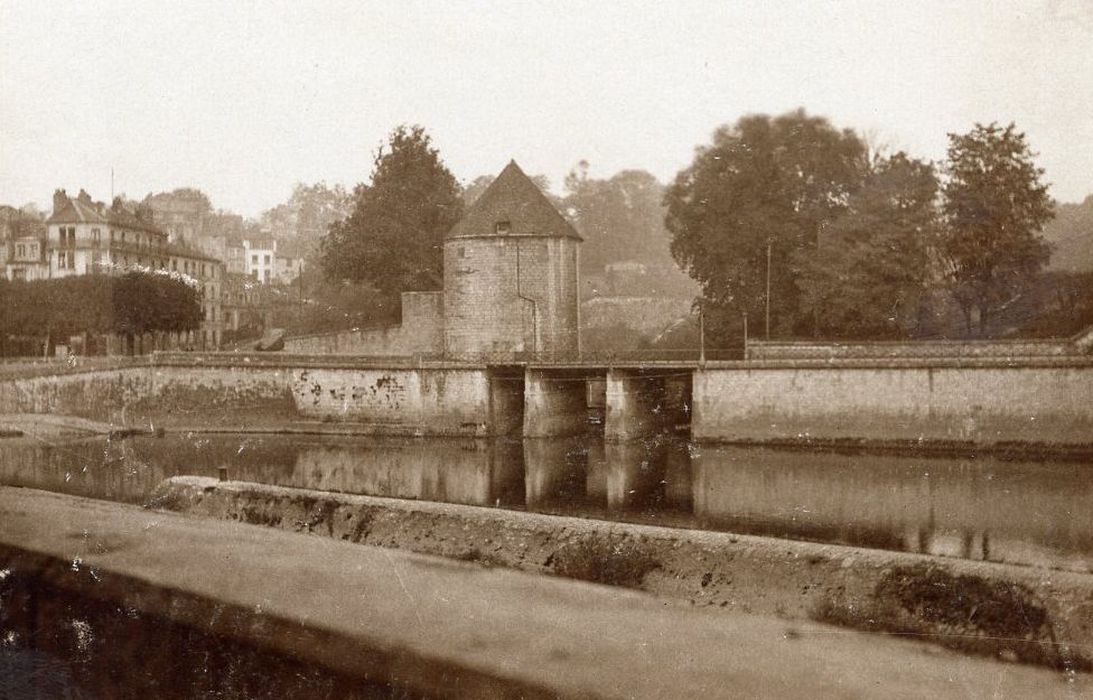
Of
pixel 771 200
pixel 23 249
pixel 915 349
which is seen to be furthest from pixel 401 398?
pixel 23 249

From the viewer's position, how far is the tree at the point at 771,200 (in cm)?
3828

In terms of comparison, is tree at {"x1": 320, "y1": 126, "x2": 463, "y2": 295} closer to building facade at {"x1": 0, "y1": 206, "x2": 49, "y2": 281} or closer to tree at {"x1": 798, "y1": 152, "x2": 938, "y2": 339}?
building facade at {"x1": 0, "y1": 206, "x2": 49, "y2": 281}

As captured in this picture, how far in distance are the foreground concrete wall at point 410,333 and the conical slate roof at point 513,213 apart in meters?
3.32

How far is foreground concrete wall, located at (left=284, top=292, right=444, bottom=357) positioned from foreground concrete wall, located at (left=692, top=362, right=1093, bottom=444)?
1185 centimetres

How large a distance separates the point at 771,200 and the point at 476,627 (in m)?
33.2

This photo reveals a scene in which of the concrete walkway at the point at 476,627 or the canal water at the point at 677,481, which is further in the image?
the canal water at the point at 677,481

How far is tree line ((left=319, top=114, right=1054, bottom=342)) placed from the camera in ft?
107

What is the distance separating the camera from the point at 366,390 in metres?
37.8

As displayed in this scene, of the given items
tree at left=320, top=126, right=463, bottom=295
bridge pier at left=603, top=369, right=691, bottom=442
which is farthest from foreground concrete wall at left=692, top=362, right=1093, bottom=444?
tree at left=320, top=126, right=463, bottom=295

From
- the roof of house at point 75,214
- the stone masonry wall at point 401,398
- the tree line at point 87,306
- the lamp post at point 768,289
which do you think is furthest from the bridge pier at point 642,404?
the roof of house at point 75,214

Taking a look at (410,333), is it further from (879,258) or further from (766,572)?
(766,572)

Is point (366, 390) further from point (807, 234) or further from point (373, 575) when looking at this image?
point (373, 575)

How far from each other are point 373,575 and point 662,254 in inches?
2796

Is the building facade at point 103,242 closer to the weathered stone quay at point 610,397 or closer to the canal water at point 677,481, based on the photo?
the weathered stone quay at point 610,397
